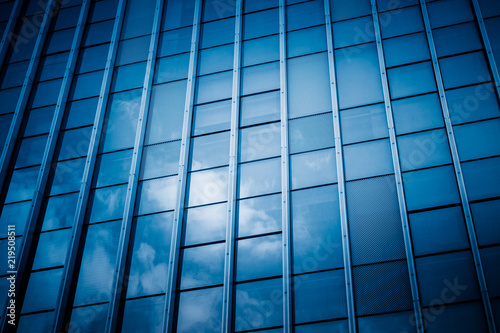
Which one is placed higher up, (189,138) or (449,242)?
(189,138)

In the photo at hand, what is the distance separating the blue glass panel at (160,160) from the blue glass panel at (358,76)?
17.2 feet

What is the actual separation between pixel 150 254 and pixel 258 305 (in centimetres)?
347

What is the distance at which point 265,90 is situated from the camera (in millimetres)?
16719

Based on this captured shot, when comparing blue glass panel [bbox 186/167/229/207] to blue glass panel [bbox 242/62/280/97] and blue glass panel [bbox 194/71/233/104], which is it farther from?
blue glass panel [bbox 242/62/280/97]

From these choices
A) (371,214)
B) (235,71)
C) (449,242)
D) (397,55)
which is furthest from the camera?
(235,71)

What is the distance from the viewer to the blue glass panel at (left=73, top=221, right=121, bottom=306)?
1430 centimetres

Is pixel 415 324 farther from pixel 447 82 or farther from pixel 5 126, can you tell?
pixel 5 126

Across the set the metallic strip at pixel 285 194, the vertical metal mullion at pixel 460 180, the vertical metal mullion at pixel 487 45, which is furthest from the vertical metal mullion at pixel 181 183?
the vertical metal mullion at pixel 487 45

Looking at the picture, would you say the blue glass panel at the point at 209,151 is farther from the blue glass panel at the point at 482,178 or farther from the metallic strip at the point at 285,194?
the blue glass panel at the point at 482,178

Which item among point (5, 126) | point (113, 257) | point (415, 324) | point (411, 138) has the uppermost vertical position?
point (5, 126)

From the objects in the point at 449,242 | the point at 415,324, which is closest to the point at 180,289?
the point at 415,324

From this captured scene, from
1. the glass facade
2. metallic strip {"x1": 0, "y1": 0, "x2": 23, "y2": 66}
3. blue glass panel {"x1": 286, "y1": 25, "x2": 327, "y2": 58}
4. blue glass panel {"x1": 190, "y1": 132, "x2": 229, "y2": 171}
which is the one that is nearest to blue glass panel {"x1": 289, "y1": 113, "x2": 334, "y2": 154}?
the glass facade

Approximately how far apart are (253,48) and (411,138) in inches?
252

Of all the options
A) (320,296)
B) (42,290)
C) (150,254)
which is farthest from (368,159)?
(42,290)
